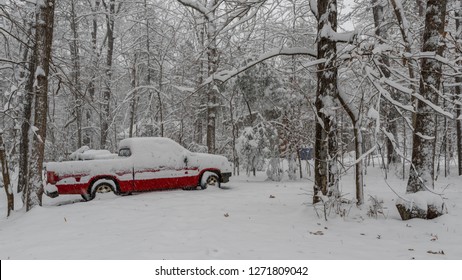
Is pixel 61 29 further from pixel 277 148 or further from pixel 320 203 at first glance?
pixel 320 203

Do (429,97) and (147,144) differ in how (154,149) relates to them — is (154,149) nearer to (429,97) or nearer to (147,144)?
(147,144)

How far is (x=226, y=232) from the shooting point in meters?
5.88

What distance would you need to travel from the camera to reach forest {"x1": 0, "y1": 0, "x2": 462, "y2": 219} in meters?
6.57

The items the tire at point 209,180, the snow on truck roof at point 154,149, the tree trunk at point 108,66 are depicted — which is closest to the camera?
the snow on truck roof at point 154,149

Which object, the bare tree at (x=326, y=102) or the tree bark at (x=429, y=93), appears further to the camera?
the bare tree at (x=326, y=102)

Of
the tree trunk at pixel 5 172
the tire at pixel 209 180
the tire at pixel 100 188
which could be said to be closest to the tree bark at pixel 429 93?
the tire at pixel 209 180

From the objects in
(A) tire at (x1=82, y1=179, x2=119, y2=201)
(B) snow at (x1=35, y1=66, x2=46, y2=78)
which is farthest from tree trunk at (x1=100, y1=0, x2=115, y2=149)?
(B) snow at (x1=35, y1=66, x2=46, y2=78)

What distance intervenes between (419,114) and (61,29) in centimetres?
2028

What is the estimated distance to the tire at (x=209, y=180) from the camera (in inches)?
442

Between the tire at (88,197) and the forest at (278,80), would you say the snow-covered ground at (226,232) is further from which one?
the tire at (88,197)

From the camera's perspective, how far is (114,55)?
955 inches

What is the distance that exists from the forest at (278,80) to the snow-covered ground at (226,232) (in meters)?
0.61

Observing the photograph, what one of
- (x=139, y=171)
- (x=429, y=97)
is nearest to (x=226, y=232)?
(x=429, y=97)

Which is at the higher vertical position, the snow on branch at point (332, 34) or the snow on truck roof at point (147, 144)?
the snow on branch at point (332, 34)
